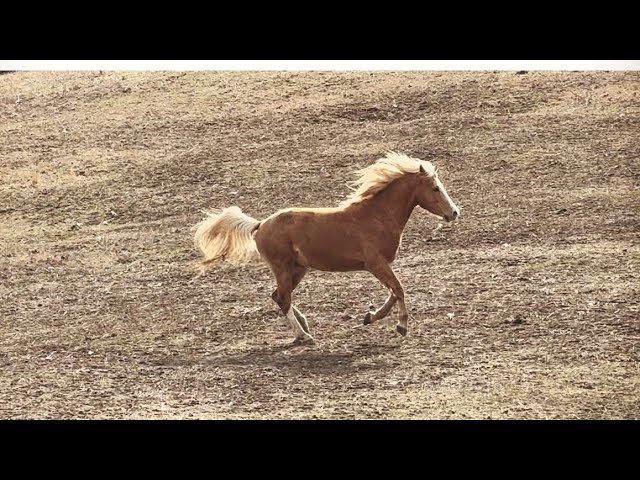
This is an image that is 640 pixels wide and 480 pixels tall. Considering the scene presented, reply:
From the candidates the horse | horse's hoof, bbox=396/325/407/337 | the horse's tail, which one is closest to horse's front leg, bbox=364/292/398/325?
the horse

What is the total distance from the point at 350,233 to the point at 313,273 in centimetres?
217

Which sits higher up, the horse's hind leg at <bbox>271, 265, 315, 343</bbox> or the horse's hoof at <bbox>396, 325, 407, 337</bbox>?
the horse's hind leg at <bbox>271, 265, 315, 343</bbox>

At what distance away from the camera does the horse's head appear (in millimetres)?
10750

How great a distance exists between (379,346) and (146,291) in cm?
278

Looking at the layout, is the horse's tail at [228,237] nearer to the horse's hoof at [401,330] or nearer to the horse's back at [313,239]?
the horse's back at [313,239]

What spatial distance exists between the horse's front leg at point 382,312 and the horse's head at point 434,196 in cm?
80

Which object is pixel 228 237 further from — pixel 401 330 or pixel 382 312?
pixel 401 330

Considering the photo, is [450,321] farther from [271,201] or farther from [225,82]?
[225,82]

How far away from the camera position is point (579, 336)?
1093cm

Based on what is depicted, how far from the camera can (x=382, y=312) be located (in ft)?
35.4

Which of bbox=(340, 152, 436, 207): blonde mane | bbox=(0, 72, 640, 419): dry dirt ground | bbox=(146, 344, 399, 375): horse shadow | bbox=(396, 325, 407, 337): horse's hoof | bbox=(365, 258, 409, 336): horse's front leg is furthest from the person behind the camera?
bbox=(340, 152, 436, 207): blonde mane

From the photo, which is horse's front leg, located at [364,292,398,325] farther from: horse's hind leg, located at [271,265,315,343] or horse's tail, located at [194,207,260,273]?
Answer: horse's tail, located at [194,207,260,273]

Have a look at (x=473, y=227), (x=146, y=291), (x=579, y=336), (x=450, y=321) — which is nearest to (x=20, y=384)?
(x=146, y=291)

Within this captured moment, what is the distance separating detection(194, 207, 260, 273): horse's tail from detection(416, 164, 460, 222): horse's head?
1.38 meters
